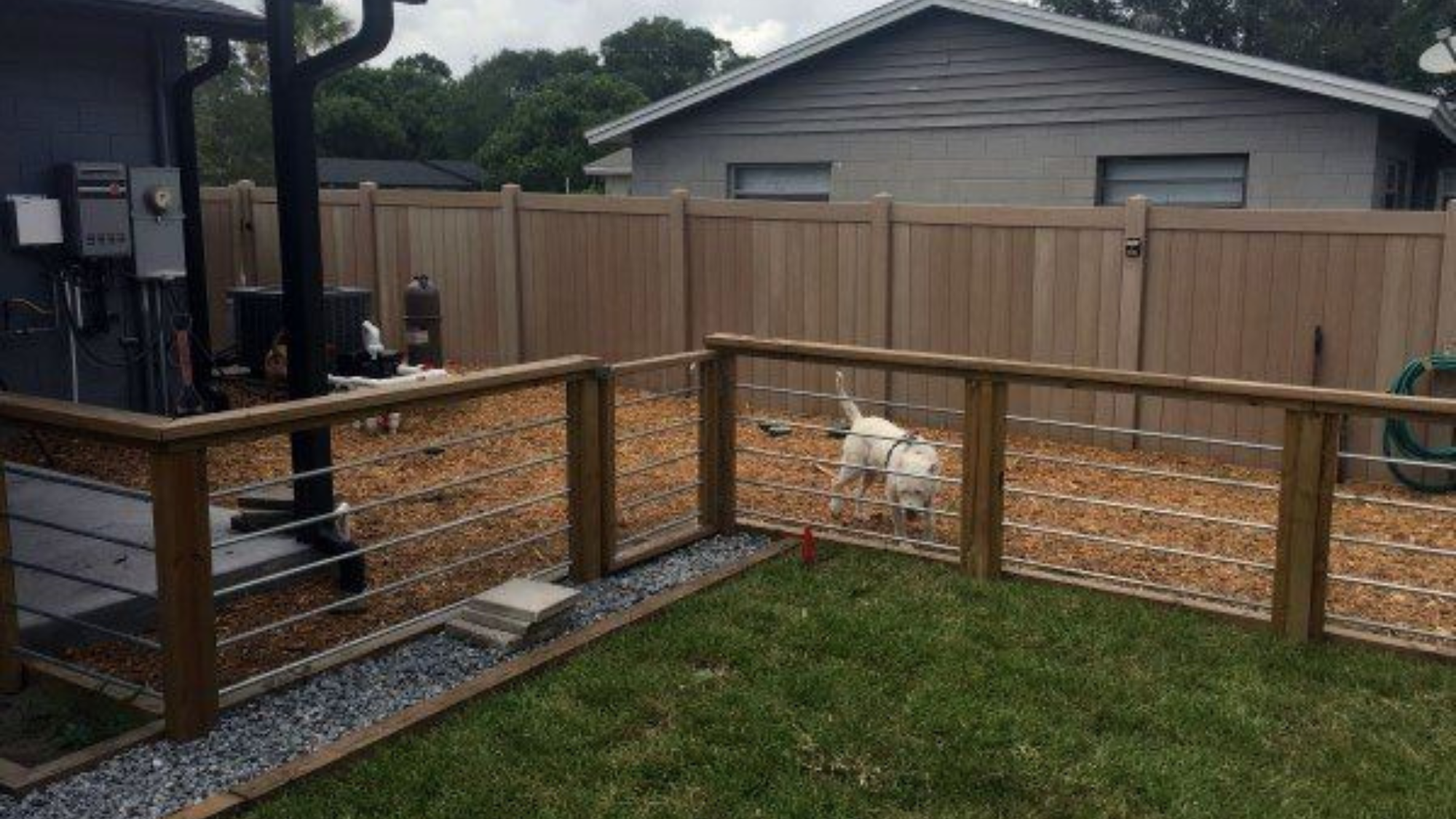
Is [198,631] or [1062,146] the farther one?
[1062,146]

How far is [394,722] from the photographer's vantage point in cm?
402

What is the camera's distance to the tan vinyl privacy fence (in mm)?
7652

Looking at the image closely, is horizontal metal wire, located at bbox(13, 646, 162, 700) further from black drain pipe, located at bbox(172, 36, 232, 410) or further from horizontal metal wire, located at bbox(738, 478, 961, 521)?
black drain pipe, located at bbox(172, 36, 232, 410)

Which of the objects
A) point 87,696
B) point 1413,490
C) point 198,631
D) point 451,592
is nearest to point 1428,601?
point 1413,490

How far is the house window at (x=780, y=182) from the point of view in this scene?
13.6 m

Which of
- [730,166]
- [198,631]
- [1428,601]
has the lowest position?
[1428,601]

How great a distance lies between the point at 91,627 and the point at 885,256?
617 centimetres

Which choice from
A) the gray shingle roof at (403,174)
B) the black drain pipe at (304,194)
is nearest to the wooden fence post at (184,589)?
the black drain pipe at (304,194)

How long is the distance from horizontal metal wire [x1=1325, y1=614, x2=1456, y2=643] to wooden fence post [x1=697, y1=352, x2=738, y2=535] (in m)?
2.72

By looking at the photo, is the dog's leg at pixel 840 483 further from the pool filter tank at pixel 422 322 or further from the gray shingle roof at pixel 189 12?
the gray shingle roof at pixel 189 12

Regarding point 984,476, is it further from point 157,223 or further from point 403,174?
point 403,174

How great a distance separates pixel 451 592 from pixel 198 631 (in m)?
1.75

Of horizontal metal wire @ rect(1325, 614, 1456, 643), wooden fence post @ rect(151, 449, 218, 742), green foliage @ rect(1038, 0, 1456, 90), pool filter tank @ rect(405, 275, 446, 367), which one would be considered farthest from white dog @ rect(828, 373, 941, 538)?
green foliage @ rect(1038, 0, 1456, 90)

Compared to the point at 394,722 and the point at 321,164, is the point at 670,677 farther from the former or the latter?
the point at 321,164
